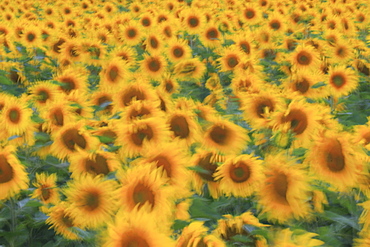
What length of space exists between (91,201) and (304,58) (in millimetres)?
3739

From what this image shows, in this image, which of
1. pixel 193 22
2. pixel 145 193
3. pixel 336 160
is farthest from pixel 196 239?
pixel 193 22

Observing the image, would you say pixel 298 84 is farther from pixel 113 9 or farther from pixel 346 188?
pixel 113 9

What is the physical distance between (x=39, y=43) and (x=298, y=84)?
4.26m

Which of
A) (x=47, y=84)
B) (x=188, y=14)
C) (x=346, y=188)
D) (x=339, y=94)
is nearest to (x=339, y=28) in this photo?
(x=188, y=14)

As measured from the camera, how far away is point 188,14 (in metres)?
7.01

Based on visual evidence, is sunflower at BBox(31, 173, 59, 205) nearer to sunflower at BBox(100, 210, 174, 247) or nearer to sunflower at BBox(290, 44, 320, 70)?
sunflower at BBox(100, 210, 174, 247)

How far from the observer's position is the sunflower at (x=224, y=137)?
2.64 m

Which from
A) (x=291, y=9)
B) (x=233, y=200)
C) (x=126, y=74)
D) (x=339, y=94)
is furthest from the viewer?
(x=291, y=9)

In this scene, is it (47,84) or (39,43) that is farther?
(39,43)

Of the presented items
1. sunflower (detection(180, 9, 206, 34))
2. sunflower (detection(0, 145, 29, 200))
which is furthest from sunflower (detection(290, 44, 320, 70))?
sunflower (detection(0, 145, 29, 200))

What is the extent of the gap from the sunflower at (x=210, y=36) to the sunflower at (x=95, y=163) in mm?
4656

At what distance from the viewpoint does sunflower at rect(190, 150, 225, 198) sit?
2246 mm

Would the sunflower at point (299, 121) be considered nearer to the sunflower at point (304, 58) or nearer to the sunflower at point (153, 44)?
the sunflower at point (304, 58)

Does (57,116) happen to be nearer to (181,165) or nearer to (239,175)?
(181,165)
